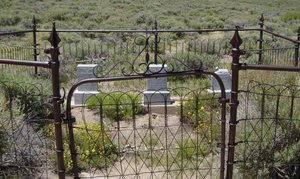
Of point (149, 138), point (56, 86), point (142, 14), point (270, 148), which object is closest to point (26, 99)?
point (149, 138)

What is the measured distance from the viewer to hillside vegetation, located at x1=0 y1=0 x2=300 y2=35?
2338 centimetres

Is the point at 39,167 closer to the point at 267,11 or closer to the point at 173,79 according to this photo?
the point at 173,79

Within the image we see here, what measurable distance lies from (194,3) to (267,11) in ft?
17.1

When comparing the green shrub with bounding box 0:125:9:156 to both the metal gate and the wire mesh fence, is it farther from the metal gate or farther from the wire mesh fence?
the wire mesh fence

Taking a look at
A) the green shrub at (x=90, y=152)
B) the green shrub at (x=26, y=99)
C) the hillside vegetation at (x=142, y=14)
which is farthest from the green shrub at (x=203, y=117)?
the hillside vegetation at (x=142, y=14)

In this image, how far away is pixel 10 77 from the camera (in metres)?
7.16

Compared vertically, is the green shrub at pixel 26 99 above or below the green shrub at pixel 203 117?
above

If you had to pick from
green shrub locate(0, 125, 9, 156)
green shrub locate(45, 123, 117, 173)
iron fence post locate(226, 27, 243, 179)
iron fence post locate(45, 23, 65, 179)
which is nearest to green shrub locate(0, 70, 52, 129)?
green shrub locate(45, 123, 117, 173)

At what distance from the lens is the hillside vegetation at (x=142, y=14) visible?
2338 centimetres

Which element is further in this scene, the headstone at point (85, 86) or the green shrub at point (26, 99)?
the headstone at point (85, 86)

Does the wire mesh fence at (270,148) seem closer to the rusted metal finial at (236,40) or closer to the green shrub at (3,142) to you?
the rusted metal finial at (236,40)

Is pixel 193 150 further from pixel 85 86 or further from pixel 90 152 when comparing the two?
pixel 85 86

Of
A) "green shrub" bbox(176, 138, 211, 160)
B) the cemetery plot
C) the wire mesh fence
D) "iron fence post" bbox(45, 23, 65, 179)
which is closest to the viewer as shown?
"iron fence post" bbox(45, 23, 65, 179)

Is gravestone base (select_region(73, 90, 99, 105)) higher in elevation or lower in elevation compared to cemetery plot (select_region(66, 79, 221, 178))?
higher
